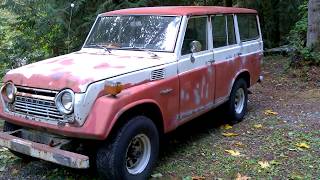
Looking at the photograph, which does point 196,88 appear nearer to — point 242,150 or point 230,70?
point 242,150

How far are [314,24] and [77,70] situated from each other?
802cm

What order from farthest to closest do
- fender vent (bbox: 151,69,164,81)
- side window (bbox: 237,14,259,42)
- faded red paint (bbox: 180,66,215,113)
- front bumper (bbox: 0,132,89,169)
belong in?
side window (bbox: 237,14,259,42) < faded red paint (bbox: 180,66,215,113) < fender vent (bbox: 151,69,164,81) < front bumper (bbox: 0,132,89,169)

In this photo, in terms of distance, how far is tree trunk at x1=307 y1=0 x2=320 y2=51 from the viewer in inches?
428

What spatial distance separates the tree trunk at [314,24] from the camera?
35.6 feet

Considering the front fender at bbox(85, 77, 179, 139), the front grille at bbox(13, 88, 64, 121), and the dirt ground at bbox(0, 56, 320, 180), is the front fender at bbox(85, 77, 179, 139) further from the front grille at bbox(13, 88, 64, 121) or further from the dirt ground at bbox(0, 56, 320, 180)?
the dirt ground at bbox(0, 56, 320, 180)

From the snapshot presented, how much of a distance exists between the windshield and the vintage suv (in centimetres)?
1

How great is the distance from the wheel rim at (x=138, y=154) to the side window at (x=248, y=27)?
3.28m

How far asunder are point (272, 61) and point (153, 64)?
9040mm

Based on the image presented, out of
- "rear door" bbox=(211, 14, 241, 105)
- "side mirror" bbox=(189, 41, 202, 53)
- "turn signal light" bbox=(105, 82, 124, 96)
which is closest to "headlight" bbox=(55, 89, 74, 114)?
"turn signal light" bbox=(105, 82, 124, 96)

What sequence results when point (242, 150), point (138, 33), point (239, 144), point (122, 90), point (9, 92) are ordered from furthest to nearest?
1. point (239, 144)
2. point (242, 150)
3. point (138, 33)
4. point (9, 92)
5. point (122, 90)

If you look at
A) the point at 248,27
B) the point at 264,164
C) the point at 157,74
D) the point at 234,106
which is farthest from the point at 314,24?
the point at 157,74

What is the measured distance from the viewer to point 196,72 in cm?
591

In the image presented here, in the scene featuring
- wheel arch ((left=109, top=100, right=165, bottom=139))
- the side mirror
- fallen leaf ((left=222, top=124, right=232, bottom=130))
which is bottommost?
fallen leaf ((left=222, top=124, right=232, bottom=130))

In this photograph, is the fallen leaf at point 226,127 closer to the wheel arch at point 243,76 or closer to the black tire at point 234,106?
the black tire at point 234,106
